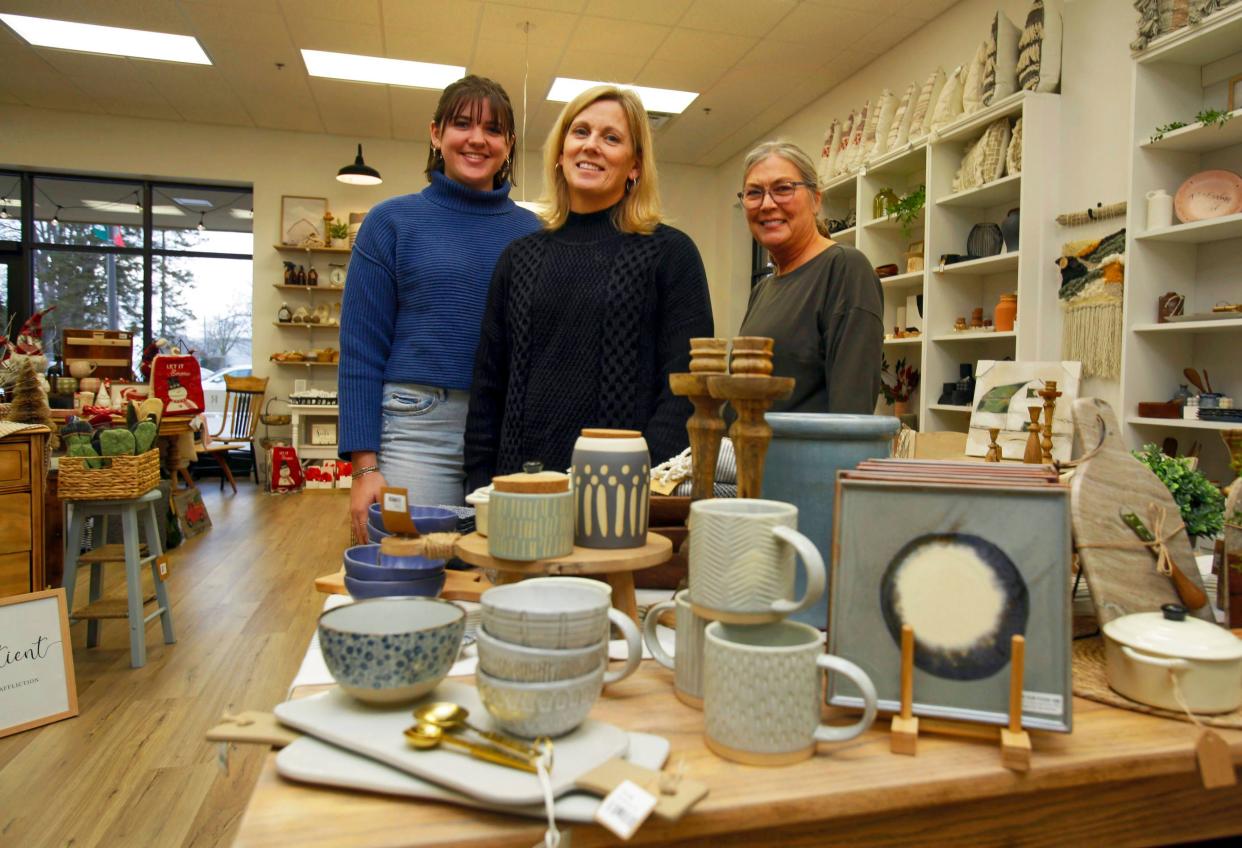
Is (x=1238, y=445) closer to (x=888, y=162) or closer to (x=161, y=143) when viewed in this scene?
(x=888, y=162)

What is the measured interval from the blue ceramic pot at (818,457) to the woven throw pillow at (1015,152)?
357cm

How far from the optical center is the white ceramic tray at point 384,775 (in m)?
0.56

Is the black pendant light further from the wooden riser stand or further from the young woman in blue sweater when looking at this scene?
the wooden riser stand

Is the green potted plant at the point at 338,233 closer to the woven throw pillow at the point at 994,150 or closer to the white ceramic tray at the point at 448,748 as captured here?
the woven throw pillow at the point at 994,150

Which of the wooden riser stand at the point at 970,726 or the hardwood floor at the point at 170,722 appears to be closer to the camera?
the wooden riser stand at the point at 970,726

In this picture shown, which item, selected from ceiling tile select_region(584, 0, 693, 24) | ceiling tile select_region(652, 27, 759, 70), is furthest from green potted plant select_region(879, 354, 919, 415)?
ceiling tile select_region(584, 0, 693, 24)

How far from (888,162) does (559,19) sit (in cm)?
217

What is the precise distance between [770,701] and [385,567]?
489 mm

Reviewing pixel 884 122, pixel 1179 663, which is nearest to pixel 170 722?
pixel 1179 663

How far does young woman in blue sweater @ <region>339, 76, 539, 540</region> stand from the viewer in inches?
63.8

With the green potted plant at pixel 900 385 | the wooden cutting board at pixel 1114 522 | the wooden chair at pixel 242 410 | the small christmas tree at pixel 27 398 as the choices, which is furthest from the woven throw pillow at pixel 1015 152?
the wooden chair at pixel 242 410

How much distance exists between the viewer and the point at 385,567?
928 mm

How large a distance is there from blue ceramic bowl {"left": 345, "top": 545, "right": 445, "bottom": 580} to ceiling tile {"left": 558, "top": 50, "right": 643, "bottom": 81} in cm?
526

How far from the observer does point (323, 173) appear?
773 centimetres
